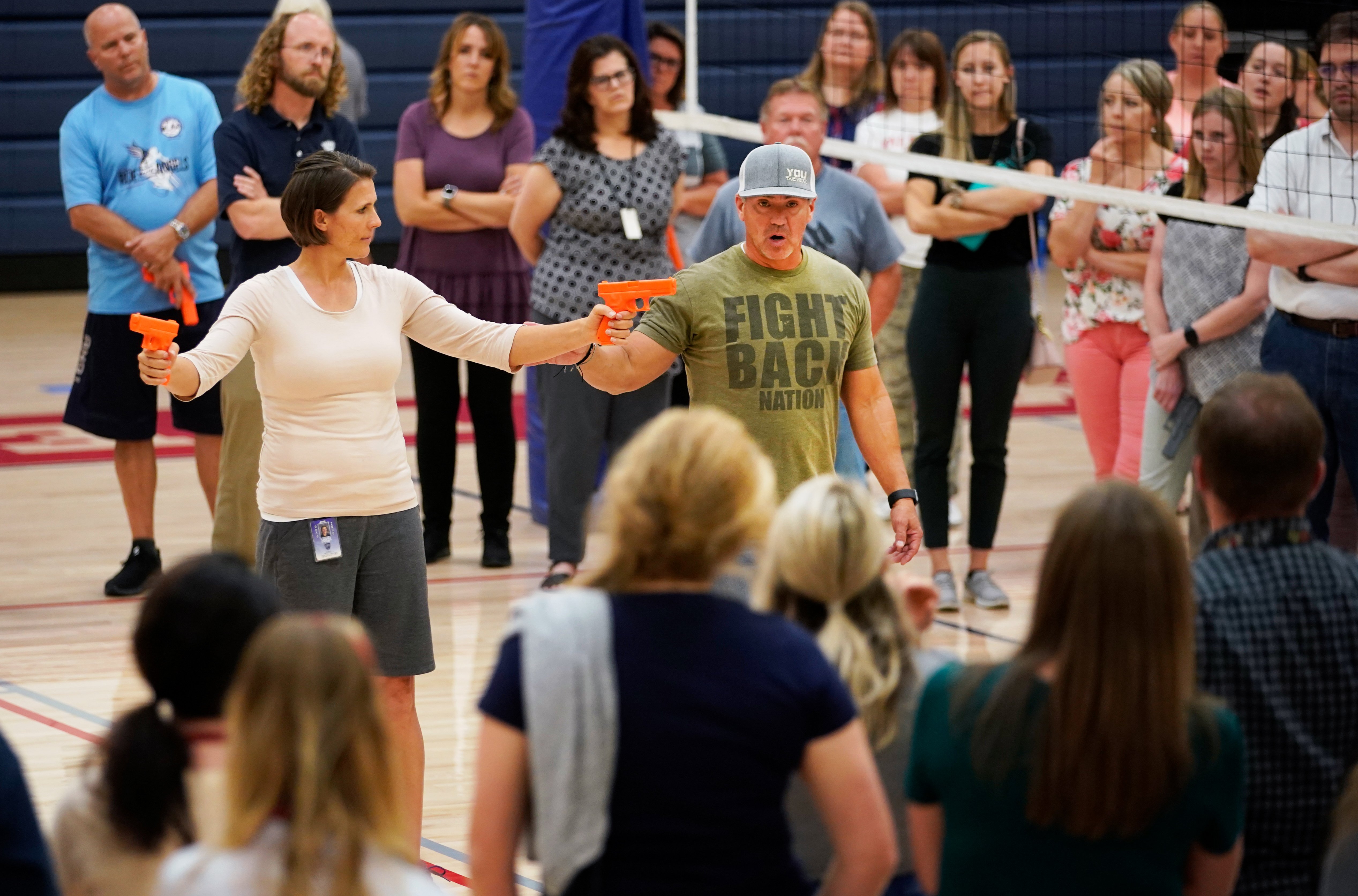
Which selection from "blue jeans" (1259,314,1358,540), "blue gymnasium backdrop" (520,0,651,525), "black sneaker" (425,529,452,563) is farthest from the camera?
"blue gymnasium backdrop" (520,0,651,525)

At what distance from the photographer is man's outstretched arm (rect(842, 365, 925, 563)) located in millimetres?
4004

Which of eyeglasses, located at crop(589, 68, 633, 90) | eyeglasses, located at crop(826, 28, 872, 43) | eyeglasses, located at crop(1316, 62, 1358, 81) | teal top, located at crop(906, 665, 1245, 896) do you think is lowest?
teal top, located at crop(906, 665, 1245, 896)

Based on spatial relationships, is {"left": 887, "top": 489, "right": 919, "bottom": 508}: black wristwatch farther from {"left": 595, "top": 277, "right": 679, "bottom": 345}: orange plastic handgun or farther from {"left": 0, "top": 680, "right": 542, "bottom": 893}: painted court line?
{"left": 0, "top": 680, "right": 542, "bottom": 893}: painted court line

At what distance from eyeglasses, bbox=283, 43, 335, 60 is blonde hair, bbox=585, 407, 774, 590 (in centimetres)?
386

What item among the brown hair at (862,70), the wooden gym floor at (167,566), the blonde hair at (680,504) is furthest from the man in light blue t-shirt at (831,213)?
the blonde hair at (680,504)

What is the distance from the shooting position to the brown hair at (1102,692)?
6.56 ft

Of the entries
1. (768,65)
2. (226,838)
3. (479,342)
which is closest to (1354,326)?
(479,342)

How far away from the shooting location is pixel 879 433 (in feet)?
13.2

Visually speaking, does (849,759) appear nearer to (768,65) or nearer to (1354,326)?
(1354,326)

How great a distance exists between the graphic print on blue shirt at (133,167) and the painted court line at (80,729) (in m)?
1.59

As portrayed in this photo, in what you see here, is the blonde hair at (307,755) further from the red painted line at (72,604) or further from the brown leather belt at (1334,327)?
the red painted line at (72,604)

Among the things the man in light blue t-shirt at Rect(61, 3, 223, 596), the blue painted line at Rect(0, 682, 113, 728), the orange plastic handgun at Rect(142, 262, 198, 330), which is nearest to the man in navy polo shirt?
the orange plastic handgun at Rect(142, 262, 198, 330)

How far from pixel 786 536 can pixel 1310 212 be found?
10.8ft

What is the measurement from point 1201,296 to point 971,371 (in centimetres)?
82
